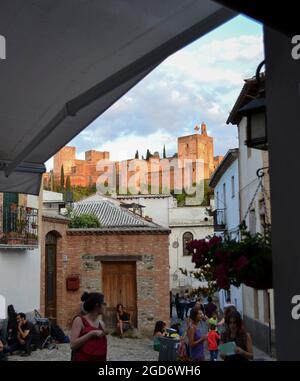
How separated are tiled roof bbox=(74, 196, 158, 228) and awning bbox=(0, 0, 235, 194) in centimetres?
1466

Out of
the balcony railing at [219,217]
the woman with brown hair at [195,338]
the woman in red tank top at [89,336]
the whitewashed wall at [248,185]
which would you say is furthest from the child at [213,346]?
the balcony railing at [219,217]

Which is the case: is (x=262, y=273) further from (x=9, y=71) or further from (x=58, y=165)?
(x=58, y=165)

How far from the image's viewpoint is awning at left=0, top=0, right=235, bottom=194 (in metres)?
2.73

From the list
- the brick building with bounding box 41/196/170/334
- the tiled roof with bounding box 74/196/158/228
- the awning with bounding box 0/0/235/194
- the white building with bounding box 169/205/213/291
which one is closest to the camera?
the awning with bounding box 0/0/235/194

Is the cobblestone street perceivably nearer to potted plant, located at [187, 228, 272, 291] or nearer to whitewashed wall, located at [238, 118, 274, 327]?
whitewashed wall, located at [238, 118, 274, 327]

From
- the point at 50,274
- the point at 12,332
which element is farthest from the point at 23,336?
the point at 50,274

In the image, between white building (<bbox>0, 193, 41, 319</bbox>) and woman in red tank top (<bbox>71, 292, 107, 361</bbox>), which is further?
white building (<bbox>0, 193, 41, 319</bbox>)

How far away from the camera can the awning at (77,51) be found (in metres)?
2.73

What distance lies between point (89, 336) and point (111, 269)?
1321 centimetres

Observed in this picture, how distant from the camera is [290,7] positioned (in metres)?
1.24

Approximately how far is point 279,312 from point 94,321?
1641mm

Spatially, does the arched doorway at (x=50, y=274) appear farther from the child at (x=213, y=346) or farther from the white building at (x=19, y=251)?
the child at (x=213, y=346)

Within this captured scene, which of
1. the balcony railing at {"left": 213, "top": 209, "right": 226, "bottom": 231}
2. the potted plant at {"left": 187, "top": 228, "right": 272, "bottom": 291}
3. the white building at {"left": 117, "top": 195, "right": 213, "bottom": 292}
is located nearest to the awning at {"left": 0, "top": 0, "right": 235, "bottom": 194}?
the potted plant at {"left": 187, "top": 228, "right": 272, "bottom": 291}
